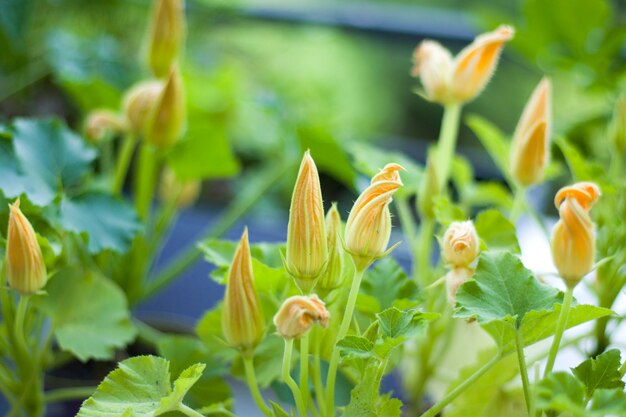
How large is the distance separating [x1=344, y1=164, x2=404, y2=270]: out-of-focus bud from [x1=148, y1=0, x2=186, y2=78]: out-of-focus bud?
33cm

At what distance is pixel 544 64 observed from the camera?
0.80m

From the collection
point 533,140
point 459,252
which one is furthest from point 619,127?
point 459,252

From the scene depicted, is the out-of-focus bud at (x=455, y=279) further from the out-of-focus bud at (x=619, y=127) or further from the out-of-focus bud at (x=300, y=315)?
the out-of-focus bud at (x=619, y=127)

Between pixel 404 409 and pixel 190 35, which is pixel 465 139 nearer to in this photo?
pixel 190 35

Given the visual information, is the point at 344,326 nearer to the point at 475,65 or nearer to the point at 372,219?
the point at 372,219

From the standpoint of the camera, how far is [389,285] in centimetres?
48

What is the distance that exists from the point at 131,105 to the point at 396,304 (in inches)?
12.0

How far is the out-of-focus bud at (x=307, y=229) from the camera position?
1.29 ft

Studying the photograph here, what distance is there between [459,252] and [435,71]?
18cm

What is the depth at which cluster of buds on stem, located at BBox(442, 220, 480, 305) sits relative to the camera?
427 millimetres

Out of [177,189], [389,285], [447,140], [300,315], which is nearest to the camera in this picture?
[300,315]

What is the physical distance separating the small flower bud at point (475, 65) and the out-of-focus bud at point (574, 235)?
0.17 m

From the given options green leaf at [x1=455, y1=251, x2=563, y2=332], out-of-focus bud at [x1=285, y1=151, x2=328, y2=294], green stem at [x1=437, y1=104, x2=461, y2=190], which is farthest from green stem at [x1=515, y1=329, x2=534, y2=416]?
green stem at [x1=437, y1=104, x2=461, y2=190]

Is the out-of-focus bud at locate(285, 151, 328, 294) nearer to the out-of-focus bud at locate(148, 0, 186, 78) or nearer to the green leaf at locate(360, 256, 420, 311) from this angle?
the green leaf at locate(360, 256, 420, 311)
